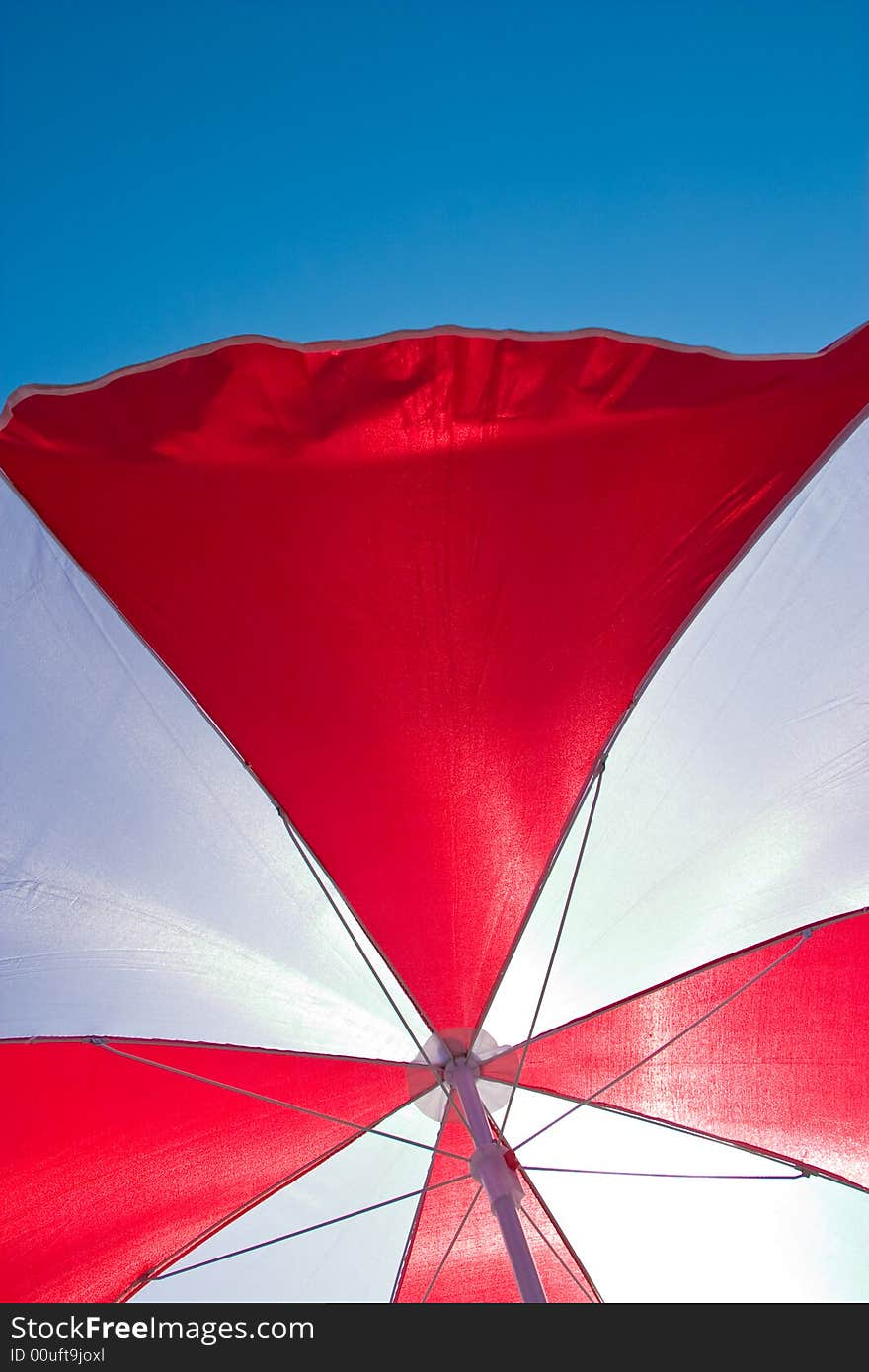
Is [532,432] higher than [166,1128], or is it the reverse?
[532,432]

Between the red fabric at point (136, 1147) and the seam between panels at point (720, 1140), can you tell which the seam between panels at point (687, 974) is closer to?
the seam between panels at point (720, 1140)

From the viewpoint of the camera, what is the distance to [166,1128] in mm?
2357

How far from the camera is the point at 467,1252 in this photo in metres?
2.72

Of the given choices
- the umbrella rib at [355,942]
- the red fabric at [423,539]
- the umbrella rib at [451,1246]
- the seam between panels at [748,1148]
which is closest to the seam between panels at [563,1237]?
the umbrella rib at [451,1246]

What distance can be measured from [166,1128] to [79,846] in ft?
2.44

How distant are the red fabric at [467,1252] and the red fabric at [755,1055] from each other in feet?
1.13

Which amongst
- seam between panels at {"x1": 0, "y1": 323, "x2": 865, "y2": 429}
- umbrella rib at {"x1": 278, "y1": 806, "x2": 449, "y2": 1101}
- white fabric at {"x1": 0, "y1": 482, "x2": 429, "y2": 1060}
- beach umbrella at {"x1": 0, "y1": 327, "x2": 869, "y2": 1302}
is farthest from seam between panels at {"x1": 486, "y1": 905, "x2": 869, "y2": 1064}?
seam between panels at {"x1": 0, "y1": 323, "x2": 865, "y2": 429}

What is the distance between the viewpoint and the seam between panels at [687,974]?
2340mm

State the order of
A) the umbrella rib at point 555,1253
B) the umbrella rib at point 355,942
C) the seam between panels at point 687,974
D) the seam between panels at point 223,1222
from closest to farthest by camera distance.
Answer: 1. the umbrella rib at point 355,942
2. the seam between panels at point 687,974
3. the seam between panels at point 223,1222
4. the umbrella rib at point 555,1253

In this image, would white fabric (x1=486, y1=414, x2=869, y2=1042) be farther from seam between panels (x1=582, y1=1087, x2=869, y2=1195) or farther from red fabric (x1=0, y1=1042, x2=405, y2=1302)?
red fabric (x1=0, y1=1042, x2=405, y2=1302)

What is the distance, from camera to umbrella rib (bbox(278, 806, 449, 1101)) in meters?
2.12

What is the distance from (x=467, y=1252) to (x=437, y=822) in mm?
1325
